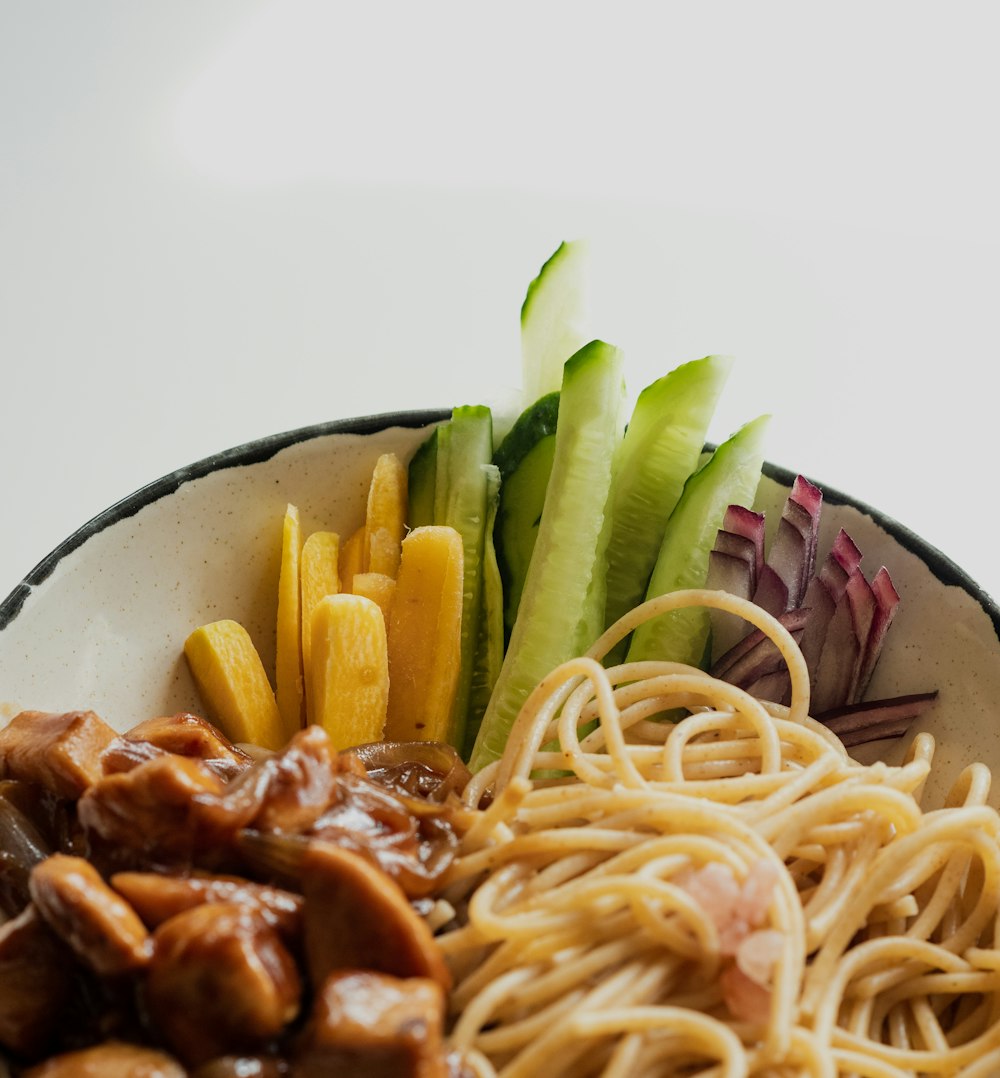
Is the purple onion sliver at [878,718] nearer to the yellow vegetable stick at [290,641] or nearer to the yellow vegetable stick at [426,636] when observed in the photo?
the yellow vegetable stick at [426,636]

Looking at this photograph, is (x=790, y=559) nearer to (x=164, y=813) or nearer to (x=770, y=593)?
(x=770, y=593)

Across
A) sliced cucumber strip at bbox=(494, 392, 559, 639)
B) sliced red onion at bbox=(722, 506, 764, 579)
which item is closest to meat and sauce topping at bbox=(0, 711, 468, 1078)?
sliced cucumber strip at bbox=(494, 392, 559, 639)

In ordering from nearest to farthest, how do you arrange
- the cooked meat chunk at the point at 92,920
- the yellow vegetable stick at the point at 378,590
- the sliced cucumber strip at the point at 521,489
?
the cooked meat chunk at the point at 92,920 → the yellow vegetable stick at the point at 378,590 → the sliced cucumber strip at the point at 521,489

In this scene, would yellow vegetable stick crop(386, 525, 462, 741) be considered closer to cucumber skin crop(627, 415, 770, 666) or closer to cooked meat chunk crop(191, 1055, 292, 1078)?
cucumber skin crop(627, 415, 770, 666)

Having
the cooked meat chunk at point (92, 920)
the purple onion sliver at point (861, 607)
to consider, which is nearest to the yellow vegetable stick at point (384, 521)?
the purple onion sliver at point (861, 607)

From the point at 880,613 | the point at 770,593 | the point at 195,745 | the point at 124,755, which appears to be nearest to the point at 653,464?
the point at 770,593

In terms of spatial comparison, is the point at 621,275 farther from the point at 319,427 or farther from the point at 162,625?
the point at 162,625
